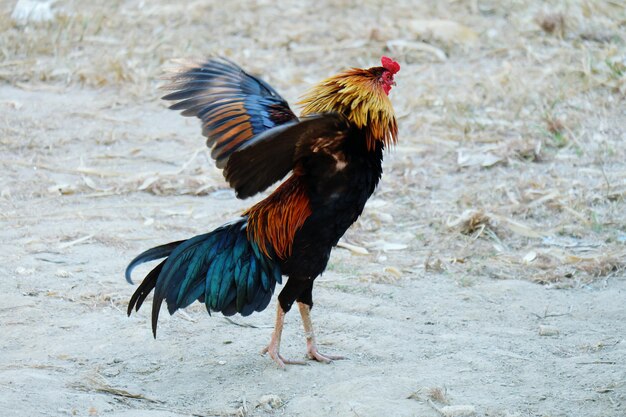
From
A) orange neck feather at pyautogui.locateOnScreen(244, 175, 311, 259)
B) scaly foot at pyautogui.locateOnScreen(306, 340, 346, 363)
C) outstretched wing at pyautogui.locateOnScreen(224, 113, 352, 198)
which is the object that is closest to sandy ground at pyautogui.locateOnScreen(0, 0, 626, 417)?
scaly foot at pyautogui.locateOnScreen(306, 340, 346, 363)

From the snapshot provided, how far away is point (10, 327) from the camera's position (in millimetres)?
4992

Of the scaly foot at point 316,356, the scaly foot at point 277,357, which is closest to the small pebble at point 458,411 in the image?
the scaly foot at point 316,356

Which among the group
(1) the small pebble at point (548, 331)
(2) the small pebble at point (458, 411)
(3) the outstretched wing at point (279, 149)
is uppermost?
(3) the outstretched wing at point (279, 149)

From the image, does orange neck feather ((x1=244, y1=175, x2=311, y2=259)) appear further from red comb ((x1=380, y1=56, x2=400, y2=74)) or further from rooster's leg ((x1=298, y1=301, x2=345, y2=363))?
red comb ((x1=380, y1=56, x2=400, y2=74))

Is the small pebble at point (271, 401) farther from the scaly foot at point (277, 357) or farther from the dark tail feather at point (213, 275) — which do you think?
the dark tail feather at point (213, 275)

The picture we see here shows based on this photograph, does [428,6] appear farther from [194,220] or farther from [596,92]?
[194,220]

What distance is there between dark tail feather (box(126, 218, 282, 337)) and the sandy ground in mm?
374

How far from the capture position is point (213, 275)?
4.62 m

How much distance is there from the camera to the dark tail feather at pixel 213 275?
180 inches

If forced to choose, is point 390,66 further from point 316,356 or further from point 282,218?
point 316,356

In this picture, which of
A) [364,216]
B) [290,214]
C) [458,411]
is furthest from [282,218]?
[364,216]

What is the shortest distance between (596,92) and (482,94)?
3.53 feet

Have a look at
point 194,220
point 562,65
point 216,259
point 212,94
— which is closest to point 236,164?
point 216,259

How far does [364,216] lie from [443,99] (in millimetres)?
2409
